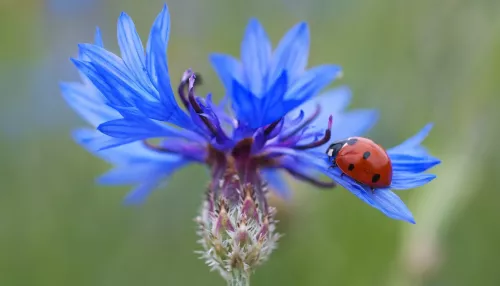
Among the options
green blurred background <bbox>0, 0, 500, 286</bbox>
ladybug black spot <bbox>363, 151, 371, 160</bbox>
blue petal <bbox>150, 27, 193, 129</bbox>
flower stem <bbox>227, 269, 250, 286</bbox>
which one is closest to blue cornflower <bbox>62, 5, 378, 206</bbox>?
blue petal <bbox>150, 27, 193, 129</bbox>

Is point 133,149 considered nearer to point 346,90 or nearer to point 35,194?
point 346,90

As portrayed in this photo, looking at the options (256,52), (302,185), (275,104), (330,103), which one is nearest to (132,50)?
(275,104)

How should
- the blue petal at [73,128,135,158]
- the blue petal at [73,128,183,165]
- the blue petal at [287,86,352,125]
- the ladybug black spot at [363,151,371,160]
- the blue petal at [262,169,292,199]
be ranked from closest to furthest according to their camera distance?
the ladybug black spot at [363,151,371,160] < the blue petal at [73,128,135,158] < the blue petal at [73,128,183,165] < the blue petal at [287,86,352,125] < the blue petal at [262,169,292,199]

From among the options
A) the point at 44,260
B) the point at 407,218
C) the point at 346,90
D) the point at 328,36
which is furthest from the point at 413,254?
the point at 328,36

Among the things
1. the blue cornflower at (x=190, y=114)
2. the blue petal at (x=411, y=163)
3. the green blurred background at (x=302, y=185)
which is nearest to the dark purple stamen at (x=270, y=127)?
the blue cornflower at (x=190, y=114)

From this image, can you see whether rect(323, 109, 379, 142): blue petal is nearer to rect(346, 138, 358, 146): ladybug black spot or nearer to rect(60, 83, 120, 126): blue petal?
rect(346, 138, 358, 146): ladybug black spot
